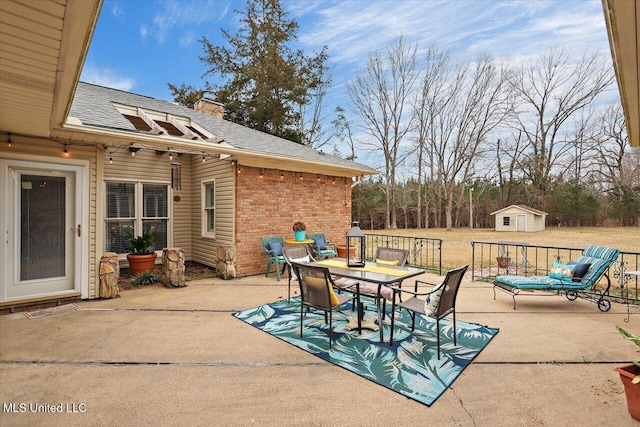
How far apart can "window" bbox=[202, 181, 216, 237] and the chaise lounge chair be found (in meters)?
6.65

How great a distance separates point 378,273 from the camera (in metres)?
3.98

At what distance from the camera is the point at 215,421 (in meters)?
2.23

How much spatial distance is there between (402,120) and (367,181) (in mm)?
5424

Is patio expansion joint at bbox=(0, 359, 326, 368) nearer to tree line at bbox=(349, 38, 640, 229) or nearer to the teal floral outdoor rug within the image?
the teal floral outdoor rug

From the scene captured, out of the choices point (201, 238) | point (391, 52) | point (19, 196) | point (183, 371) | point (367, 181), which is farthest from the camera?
point (367, 181)

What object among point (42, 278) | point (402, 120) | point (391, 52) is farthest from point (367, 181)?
point (42, 278)

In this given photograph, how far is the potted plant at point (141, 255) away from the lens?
6.91 metres

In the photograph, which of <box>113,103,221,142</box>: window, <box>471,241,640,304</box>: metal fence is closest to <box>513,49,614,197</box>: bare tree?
<box>471,241,640,304</box>: metal fence

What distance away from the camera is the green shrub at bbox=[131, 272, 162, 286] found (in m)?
6.41

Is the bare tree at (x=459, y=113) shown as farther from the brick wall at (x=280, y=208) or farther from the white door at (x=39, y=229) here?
the white door at (x=39, y=229)

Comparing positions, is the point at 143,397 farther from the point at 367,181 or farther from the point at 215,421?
the point at 367,181

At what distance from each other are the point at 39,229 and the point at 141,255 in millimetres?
2207

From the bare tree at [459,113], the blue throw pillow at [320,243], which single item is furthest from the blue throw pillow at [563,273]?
the bare tree at [459,113]

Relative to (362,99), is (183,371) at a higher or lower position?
lower
